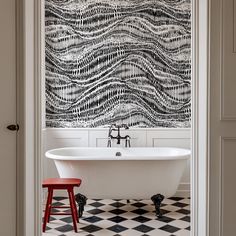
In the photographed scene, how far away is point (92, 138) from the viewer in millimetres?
5238

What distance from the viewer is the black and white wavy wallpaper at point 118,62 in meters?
5.25

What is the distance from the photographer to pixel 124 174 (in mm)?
4254

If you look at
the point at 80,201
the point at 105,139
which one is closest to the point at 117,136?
the point at 105,139
